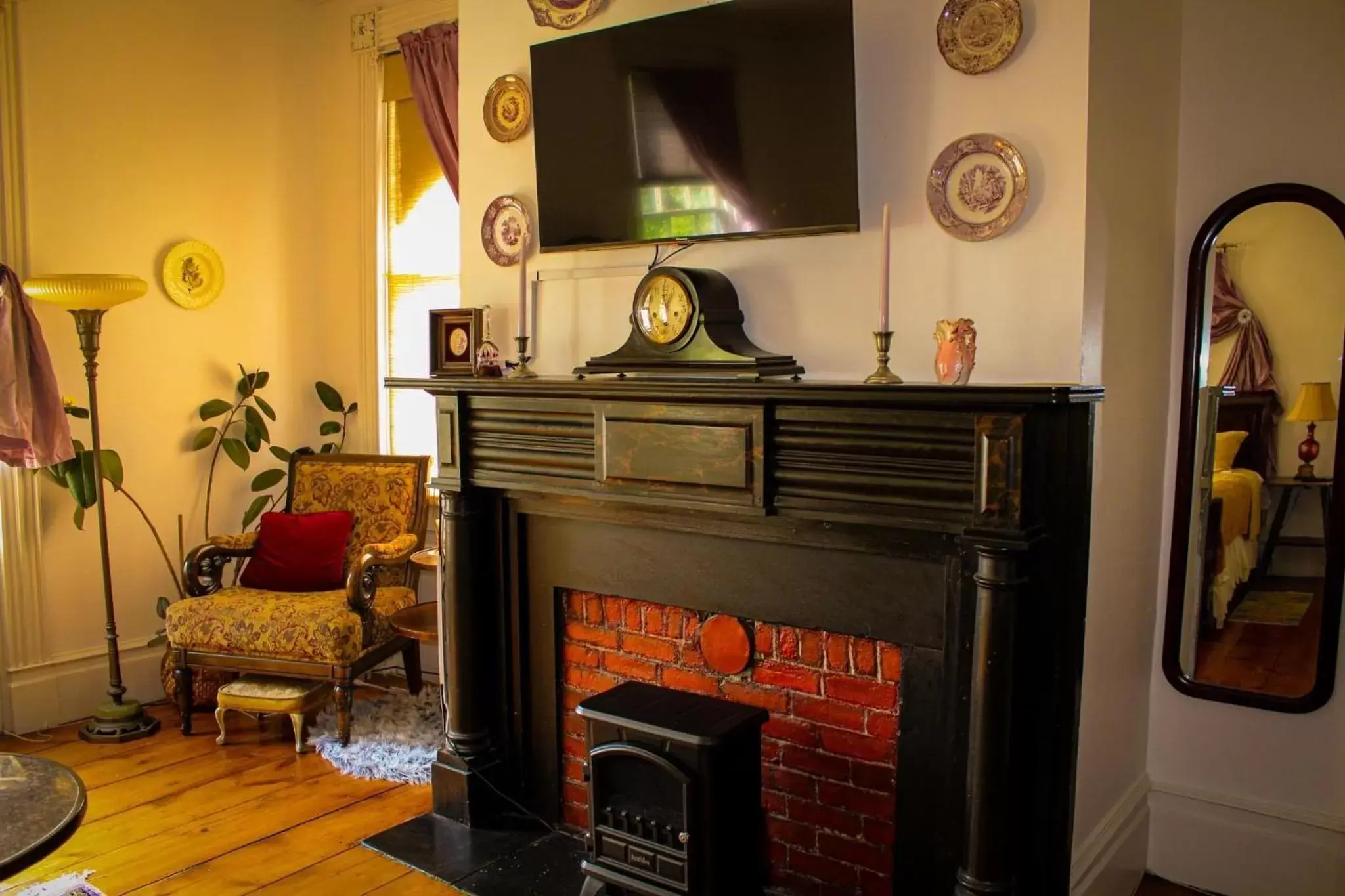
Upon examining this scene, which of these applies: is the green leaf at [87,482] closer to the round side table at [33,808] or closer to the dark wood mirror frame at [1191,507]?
the round side table at [33,808]

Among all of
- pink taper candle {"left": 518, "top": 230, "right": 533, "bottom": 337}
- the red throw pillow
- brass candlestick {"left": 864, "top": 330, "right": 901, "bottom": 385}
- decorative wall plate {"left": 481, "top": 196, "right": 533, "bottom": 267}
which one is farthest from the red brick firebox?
the red throw pillow

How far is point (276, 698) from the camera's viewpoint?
3.54 meters

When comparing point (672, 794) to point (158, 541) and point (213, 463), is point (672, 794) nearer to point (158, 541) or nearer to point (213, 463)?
point (158, 541)

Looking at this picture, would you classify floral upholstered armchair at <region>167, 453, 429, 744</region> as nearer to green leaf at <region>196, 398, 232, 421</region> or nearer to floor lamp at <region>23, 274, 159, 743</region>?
floor lamp at <region>23, 274, 159, 743</region>

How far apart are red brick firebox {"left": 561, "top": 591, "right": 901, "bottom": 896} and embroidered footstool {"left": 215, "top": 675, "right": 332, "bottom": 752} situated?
1546 millimetres

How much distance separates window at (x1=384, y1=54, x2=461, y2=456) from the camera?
419cm

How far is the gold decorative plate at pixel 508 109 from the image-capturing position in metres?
2.89

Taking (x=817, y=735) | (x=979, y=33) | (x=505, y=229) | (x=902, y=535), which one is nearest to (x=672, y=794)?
(x=817, y=735)

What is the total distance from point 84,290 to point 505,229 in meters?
1.58

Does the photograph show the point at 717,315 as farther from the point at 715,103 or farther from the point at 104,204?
the point at 104,204

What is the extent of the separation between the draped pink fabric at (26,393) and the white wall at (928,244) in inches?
87.5

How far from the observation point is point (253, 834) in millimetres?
2945

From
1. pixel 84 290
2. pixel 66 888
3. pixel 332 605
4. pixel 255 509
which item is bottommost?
pixel 66 888

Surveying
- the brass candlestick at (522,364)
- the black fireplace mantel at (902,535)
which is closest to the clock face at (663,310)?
the black fireplace mantel at (902,535)
